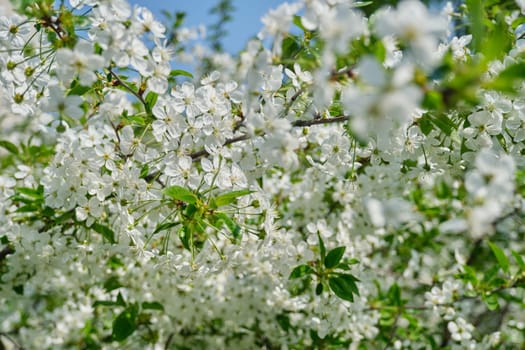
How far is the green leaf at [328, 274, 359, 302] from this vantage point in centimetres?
194

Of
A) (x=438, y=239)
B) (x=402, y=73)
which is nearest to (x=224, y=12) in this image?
(x=438, y=239)

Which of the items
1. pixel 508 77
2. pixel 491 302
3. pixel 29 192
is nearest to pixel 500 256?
pixel 491 302

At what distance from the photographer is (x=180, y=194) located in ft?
5.40

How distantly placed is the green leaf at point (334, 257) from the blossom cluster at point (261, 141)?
0.03ft

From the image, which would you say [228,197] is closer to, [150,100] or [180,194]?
[180,194]

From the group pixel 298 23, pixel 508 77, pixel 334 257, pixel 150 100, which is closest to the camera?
pixel 508 77

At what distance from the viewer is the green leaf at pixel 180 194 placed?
163 centimetres

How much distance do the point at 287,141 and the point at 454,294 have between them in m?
2.33

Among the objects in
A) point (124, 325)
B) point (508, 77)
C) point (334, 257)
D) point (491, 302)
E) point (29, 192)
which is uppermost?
point (29, 192)

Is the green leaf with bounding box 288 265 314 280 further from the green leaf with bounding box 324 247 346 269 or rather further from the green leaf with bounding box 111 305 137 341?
the green leaf with bounding box 111 305 137 341

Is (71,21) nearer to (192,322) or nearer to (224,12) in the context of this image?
(192,322)

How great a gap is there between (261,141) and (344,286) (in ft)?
2.32

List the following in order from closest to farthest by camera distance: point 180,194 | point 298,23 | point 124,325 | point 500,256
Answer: point 180,194, point 298,23, point 500,256, point 124,325

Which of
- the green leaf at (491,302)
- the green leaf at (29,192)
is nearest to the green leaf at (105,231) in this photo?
the green leaf at (29,192)
